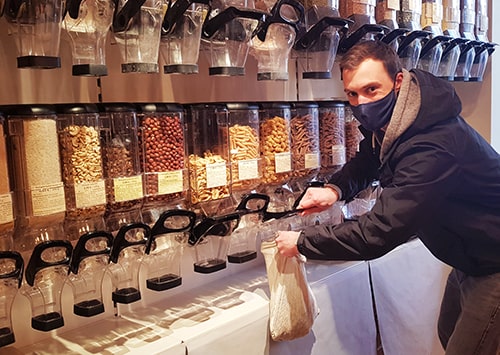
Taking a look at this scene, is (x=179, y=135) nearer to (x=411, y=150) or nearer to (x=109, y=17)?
(x=109, y=17)

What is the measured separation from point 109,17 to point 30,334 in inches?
34.9

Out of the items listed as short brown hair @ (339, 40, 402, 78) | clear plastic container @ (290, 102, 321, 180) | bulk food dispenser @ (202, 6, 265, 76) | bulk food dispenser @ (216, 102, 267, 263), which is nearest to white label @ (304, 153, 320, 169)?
clear plastic container @ (290, 102, 321, 180)

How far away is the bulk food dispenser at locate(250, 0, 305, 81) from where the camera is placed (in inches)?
68.3

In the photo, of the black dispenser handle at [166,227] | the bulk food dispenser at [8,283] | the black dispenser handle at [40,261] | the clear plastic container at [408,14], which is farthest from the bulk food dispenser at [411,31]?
the bulk food dispenser at [8,283]

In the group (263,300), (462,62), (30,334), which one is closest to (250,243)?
(263,300)

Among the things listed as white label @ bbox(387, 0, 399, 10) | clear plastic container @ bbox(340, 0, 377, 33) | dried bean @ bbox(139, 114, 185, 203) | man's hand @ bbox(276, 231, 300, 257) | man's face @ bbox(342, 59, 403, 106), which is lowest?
man's hand @ bbox(276, 231, 300, 257)

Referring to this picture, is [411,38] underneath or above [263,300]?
above

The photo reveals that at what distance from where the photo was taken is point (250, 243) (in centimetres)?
188

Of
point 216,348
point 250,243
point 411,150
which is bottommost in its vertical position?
point 216,348

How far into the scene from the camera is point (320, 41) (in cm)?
192

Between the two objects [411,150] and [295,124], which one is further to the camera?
[295,124]

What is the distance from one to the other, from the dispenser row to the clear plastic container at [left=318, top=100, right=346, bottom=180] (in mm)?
151

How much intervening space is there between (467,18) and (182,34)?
1691 mm

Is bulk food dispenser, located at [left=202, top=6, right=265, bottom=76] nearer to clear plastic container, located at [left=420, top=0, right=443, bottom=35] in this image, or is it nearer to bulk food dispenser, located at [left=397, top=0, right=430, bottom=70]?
bulk food dispenser, located at [left=397, top=0, right=430, bottom=70]
